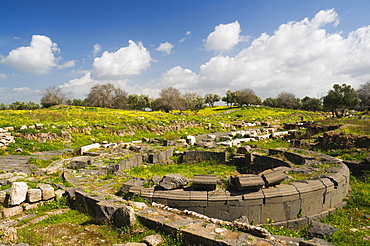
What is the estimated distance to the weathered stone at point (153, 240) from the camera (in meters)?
4.47

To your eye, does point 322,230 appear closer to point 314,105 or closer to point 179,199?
point 179,199

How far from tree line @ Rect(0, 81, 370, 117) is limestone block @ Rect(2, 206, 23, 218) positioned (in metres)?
41.1

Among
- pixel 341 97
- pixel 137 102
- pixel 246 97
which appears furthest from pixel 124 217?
pixel 137 102

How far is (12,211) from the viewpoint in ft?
19.3

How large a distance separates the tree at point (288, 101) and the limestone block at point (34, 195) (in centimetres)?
8514

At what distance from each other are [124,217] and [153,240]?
3.09 feet

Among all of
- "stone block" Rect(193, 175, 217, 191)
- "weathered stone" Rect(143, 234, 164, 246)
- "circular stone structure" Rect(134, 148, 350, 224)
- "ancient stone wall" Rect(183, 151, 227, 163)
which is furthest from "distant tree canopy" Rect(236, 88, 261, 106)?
"weathered stone" Rect(143, 234, 164, 246)

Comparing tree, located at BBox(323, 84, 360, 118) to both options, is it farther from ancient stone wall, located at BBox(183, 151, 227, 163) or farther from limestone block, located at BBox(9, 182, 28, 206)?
limestone block, located at BBox(9, 182, 28, 206)

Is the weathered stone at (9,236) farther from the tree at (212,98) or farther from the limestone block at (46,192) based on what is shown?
the tree at (212,98)

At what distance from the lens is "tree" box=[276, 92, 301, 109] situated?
8054 centimetres

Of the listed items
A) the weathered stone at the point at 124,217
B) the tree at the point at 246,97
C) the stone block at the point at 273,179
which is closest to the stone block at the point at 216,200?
the stone block at the point at 273,179

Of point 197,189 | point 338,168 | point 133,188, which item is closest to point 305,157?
point 338,168

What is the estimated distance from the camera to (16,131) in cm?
1570

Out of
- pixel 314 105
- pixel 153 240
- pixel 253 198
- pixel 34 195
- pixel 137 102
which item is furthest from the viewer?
pixel 137 102
